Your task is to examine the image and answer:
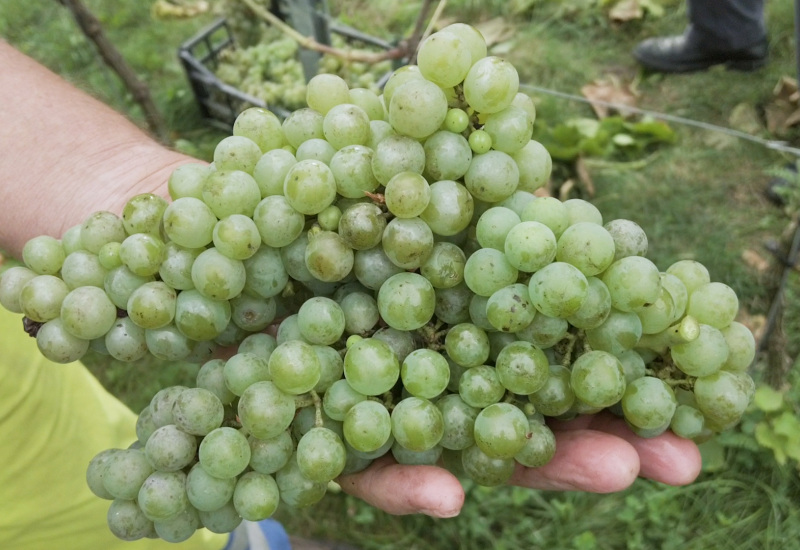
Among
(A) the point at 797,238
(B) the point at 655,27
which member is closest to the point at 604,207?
(A) the point at 797,238

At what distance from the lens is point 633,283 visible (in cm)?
99

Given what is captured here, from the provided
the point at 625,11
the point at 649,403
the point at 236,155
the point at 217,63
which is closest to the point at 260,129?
the point at 236,155

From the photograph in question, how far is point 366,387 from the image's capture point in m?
1.00

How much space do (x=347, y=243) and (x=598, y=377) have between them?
1.44ft

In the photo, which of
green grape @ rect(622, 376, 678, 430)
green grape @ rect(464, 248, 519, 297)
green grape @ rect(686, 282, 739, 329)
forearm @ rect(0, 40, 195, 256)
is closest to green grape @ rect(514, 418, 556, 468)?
green grape @ rect(622, 376, 678, 430)

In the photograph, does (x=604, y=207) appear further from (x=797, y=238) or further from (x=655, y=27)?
(x=655, y=27)

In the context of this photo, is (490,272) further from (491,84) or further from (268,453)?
(268,453)

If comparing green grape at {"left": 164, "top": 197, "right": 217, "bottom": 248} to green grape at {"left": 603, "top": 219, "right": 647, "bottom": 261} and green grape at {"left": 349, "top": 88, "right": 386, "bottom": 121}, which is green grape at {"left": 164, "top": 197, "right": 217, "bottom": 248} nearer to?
green grape at {"left": 349, "top": 88, "right": 386, "bottom": 121}

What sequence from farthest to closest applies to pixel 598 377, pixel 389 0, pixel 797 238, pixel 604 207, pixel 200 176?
pixel 389 0
pixel 604 207
pixel 797 238
pixel 200 176
pixel 598 377

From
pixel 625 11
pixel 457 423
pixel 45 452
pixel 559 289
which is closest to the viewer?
pixel 559 289

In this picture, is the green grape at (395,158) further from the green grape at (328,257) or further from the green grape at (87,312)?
the green grape at (87,312)

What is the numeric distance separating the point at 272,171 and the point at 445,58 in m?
0.34

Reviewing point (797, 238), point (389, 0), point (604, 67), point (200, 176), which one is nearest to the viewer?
point (200, 176)

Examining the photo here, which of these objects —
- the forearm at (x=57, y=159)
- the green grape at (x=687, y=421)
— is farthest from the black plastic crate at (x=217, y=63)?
the green grape at (x=687, y=421)
